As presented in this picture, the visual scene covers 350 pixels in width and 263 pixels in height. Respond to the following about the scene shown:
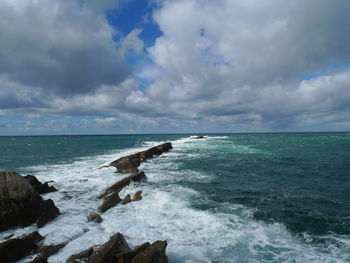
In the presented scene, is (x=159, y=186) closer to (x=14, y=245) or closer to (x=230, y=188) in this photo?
(x=230, y=188)

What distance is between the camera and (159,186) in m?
19.5

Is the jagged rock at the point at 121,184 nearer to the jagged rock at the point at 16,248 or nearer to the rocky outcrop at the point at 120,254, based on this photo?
the jagged rock at the point at 16,248

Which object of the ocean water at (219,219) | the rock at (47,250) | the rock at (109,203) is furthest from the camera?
the rock at (109,203)

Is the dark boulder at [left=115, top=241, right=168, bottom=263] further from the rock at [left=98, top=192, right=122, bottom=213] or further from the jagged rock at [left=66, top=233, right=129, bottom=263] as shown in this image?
the rock at [left=98, top=192, right=122, bottom=213]

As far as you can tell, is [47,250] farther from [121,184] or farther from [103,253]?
[121,184]

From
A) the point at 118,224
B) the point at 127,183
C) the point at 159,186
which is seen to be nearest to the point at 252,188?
the point at 159,186

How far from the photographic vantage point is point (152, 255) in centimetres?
781

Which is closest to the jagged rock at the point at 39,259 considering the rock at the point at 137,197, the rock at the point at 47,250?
the rock at the point at 47,250

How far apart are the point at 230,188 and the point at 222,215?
21.1ft

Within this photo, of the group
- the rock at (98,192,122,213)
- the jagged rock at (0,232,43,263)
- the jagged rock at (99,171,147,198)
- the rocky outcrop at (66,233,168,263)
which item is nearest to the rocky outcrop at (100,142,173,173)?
the jagged rock at (99,171,147,198)

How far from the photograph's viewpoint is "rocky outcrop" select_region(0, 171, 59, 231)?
36.7 ft

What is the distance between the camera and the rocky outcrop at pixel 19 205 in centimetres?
1120

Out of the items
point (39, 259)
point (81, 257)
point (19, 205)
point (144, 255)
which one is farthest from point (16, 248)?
point (144, 255)

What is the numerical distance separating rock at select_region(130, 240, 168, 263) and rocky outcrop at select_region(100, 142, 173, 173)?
52.1 ft
